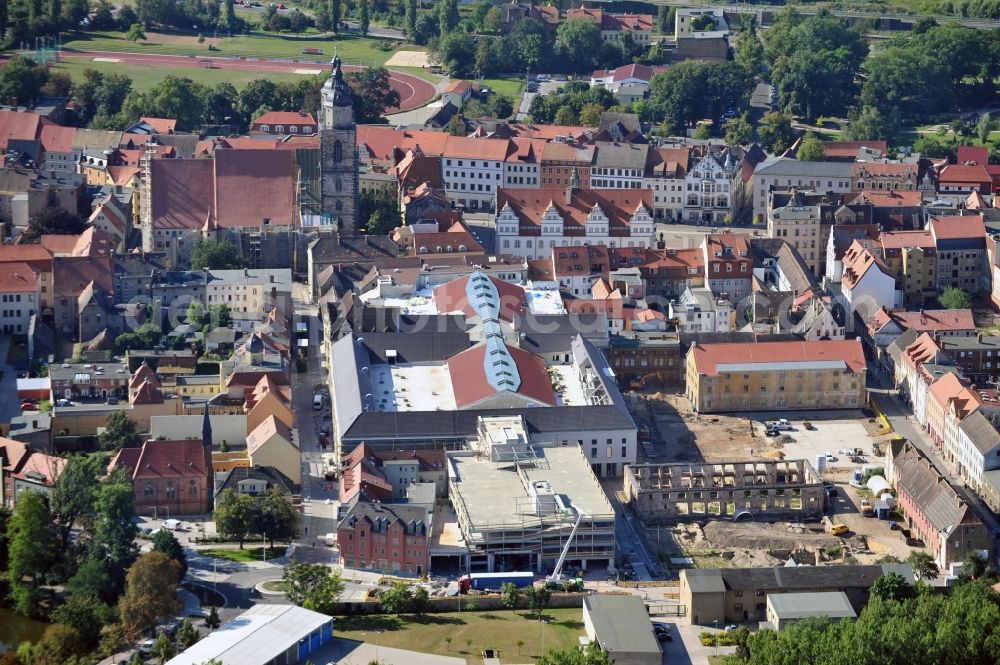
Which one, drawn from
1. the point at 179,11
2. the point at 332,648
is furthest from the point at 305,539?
the point at 179,11

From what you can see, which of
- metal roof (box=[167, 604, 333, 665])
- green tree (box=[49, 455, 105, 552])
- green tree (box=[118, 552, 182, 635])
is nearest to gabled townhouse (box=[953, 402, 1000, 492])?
metal roof (box=[167, 604, 333, 665])

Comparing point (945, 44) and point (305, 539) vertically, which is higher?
point (945, 44)

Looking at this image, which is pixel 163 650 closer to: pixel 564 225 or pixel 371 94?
pixel 564 225

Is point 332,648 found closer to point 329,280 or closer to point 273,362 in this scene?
point 273,362

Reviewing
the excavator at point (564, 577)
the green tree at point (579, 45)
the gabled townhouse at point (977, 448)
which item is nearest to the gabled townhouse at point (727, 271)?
the gabled townhouse at point (977, 448)

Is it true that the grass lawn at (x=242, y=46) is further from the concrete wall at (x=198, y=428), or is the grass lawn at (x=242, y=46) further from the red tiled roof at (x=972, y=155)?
the concrete wall at (x=198, y=428)

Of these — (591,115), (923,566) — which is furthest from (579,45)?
(923,566)

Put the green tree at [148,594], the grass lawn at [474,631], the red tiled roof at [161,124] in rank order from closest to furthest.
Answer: the green tree at [148,594], the grass lawn at [474,631], the red tiled roof at [161,124]
